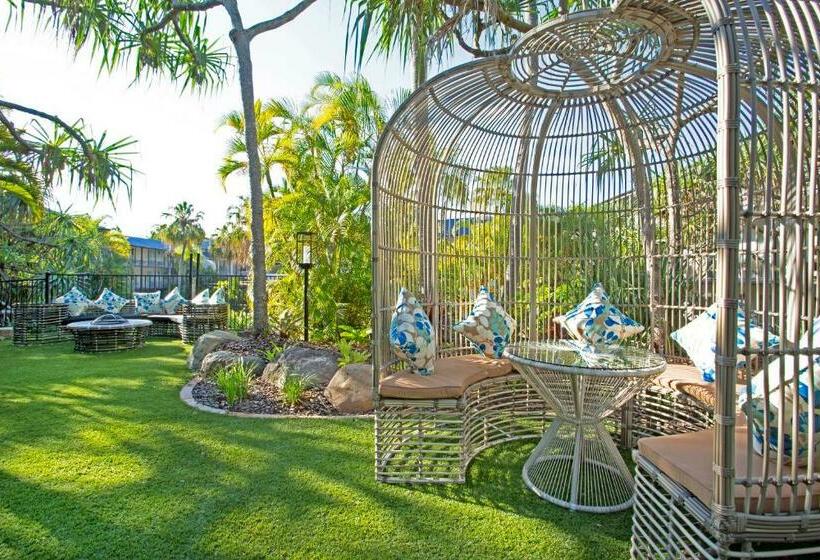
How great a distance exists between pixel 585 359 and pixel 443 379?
97cm

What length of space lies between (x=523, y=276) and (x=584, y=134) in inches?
59.3

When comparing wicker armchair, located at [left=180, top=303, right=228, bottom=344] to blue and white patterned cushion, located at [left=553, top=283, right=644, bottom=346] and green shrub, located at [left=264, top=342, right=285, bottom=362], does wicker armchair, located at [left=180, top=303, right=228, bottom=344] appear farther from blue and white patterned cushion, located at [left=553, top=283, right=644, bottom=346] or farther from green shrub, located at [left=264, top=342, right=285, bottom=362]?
blue and white patterned cushion, located at [left=553, top=283, right=644, bottom=346]

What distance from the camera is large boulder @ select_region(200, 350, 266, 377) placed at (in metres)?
5.60

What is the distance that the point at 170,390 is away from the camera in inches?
207

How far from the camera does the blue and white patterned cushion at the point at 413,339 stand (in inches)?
133

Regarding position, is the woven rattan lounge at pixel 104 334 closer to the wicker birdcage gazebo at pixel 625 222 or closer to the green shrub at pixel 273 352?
the green shrub at pixel 273 352

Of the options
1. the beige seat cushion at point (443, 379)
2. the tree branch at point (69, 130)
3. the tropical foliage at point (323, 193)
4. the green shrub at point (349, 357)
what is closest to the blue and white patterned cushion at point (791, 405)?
the beige seat cushion at point (443, 379)

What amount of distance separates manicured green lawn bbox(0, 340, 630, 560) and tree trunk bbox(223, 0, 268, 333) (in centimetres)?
273

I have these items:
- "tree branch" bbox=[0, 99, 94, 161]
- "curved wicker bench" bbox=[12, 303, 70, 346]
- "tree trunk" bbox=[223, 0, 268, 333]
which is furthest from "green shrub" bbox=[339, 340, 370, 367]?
"curved wicker bench" bbox=[12, 303, 70, 346]

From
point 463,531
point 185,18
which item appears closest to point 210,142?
point 185,18

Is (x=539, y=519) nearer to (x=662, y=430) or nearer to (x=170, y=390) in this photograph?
(x=662, y=430)

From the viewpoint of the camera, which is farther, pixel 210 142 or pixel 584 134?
pixel 210 142

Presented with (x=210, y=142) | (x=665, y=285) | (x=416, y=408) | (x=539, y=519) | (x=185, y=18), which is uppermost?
(x=185, y=18)

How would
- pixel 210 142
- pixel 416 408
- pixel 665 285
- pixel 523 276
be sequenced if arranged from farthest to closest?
pixel 210 142 < pixel 523 276 < pixel 665 285 < pixel 416 408
